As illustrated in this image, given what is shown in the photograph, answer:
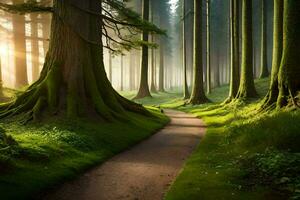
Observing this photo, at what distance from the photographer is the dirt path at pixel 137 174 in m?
8.10

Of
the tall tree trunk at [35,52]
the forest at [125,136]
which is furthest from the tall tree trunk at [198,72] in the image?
the tall tree trunk at [35,52]

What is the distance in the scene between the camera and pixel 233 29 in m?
27.9

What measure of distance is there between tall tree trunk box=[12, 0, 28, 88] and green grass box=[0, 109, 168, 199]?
48.7ft

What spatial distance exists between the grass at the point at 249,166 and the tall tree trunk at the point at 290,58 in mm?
2633

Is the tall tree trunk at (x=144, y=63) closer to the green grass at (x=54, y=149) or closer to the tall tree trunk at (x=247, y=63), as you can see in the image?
the tall tree trunk at (x=247, y=63)

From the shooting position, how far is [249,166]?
894 cm

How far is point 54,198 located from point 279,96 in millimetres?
10148

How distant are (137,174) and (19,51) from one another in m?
21.9

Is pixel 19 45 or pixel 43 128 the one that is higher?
pixel 19 45

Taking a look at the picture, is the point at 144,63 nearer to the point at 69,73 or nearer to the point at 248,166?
the point at 69,73

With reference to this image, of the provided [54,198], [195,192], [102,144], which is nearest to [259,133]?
[195,192]

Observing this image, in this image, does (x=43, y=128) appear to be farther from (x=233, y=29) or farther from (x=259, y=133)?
(x=233, y=29)

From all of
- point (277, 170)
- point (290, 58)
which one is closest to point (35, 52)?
point (290, 58)

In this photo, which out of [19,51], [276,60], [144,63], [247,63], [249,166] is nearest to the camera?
[249,166]
